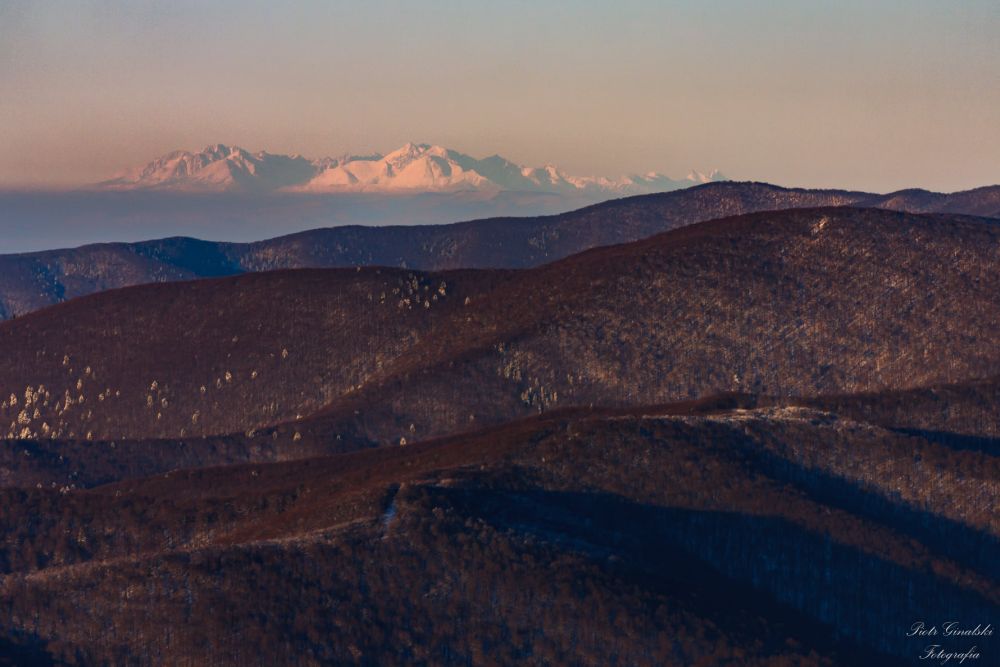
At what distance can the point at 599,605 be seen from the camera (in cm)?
11119

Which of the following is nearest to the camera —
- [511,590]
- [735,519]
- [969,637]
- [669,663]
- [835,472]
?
[669,663]

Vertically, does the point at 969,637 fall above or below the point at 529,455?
below

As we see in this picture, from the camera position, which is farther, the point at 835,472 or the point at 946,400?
the point at 946,400

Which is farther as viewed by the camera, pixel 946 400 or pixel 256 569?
pixel 946 400

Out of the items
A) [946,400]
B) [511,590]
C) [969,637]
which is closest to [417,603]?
[511,590]

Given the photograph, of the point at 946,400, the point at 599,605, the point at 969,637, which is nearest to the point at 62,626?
the point at 599,605

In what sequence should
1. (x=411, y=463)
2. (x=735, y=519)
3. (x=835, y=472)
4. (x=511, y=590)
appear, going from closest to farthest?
1. (x=511, y=590)
2. (x=735, y=519)
3. (x=835, y=472)
4. (x=411, y=463)

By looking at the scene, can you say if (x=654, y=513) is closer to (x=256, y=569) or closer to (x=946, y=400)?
(x=256, y=569)

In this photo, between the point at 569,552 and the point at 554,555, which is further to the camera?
the point at 569,552

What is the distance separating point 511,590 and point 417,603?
6.93 meters

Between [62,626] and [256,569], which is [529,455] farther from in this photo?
[62,626]

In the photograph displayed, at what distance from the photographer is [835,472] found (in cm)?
14750

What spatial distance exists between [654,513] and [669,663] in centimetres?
3022

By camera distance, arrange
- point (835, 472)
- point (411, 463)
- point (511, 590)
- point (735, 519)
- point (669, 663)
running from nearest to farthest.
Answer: point (669, 663), point (511, 590), point (735, 519), point (835, 472), point (411, 463)
